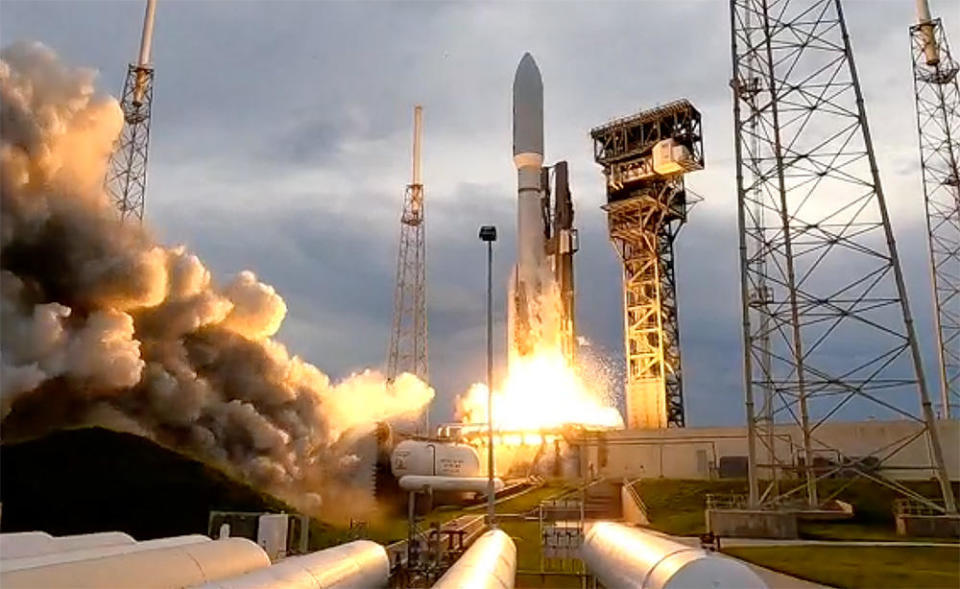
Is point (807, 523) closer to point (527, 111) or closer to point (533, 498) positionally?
point (533, 498)

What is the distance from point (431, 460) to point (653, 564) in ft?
115

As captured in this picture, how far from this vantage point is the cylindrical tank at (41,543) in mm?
14219

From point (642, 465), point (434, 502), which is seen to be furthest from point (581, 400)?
point (434, 502)

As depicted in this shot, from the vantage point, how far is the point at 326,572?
1396 cm

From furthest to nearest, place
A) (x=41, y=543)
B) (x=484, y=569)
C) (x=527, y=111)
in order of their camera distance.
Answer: (x=527, y=111) < (x=41, y=543) < (x=484, y=569)

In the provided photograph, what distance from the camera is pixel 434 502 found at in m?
44.2

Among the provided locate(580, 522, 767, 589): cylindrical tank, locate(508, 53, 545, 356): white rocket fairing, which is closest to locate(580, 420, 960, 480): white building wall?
locate(508, 53, 545, 356): white rocket fairing

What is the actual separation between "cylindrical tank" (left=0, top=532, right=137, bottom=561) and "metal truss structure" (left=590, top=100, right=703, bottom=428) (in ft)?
158

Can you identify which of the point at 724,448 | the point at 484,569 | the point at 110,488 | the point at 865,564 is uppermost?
the point at 724,448

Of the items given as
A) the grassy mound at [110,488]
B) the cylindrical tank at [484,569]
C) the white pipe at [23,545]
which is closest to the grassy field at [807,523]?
the cylindrical tank at [484,569]

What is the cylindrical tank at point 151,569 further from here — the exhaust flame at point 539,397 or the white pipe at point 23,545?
the exhaust flame at point 539,397

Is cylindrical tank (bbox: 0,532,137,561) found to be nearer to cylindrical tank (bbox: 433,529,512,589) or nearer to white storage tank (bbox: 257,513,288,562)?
white storage tank (bbox: 257,513,288,562)

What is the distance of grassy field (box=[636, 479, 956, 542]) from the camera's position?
3025 centimetres

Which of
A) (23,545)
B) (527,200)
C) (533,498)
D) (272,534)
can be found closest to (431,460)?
(533,498)
